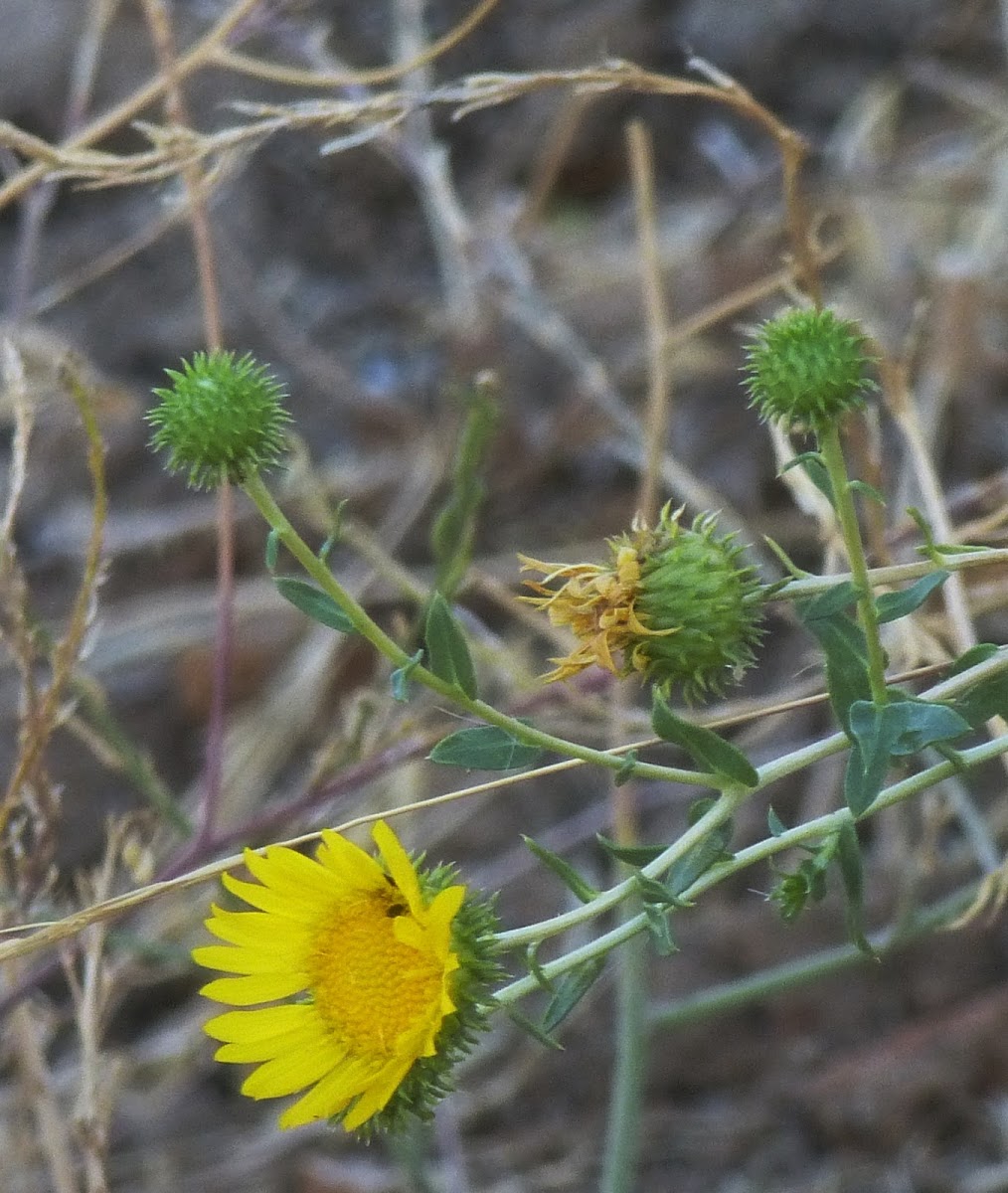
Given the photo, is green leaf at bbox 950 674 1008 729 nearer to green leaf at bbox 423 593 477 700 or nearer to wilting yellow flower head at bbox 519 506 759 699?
wilting yellow flower head at bbox 519 506 759 699

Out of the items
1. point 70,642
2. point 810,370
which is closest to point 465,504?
point 70,642

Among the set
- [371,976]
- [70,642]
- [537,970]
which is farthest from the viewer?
[70,642]

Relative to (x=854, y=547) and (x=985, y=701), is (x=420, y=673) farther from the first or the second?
(x=985, y=701)

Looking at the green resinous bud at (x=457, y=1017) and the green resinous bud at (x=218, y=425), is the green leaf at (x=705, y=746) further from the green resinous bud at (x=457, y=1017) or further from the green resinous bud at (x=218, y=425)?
the green resinous bud at (x=218, y=425)

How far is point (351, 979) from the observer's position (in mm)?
1015

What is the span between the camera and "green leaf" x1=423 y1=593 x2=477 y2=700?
100cm

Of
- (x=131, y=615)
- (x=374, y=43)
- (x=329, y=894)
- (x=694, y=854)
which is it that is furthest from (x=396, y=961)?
(x=374, y=43)

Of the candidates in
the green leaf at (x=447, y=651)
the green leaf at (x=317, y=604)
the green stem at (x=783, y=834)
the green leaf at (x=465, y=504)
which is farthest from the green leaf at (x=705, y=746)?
the green leaf at (x=465, y=504)

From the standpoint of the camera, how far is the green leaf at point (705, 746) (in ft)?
3.15

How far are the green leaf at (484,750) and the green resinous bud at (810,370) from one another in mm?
290

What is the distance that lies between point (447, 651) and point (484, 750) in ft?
0.25

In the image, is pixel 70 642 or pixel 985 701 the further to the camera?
pixel 70 642

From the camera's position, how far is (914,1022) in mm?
2186

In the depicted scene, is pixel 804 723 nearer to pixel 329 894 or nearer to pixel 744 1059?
pixel 744 1059
